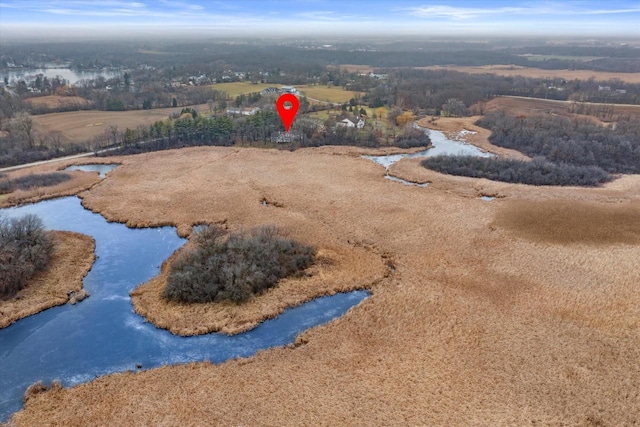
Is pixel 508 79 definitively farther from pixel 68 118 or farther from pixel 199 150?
pixel 68 118

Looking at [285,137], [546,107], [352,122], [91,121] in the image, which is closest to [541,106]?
[546,107]

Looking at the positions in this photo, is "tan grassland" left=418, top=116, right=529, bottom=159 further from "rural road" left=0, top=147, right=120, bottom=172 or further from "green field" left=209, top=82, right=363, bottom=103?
"rural road" left=0, top=147, right=120, bottom=172

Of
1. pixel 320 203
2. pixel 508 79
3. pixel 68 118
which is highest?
pixel 508 79

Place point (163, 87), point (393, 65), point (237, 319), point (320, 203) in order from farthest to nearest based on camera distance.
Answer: point (393, 65)
point (163, 87)
point (320, 203)
point (237, 319)

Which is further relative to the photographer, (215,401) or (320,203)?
(320,203)

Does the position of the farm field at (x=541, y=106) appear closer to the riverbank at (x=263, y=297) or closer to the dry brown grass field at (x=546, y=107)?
the dry brown grass field at (x=546, y=107)

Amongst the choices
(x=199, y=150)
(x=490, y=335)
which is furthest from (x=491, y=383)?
(x=199, y=150)

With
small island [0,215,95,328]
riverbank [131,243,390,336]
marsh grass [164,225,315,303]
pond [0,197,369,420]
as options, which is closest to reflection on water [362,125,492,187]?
riverbank [131,243,390,336]

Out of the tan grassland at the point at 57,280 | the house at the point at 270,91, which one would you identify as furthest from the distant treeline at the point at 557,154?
the house at the point at 270,91
